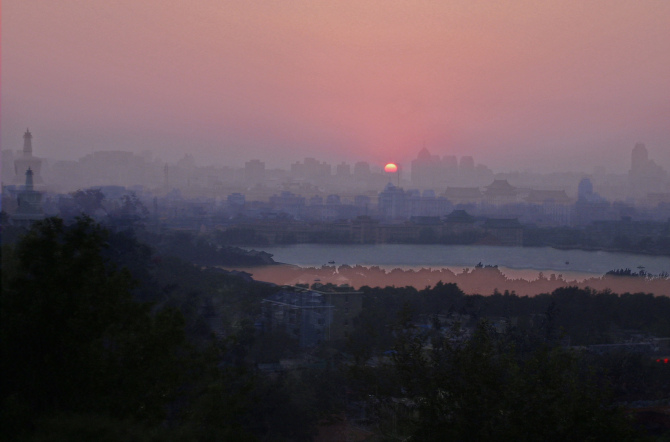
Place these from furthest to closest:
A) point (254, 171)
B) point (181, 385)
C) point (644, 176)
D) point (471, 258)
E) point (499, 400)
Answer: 1. point (254, 171)
2. point (644, 176)
3. point (471, 258)
4. point (181, 385)
5. point (499, 400)

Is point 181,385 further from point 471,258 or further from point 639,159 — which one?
point 639,159

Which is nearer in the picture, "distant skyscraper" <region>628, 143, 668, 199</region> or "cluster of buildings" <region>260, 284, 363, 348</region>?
"cluster of buildings" <region>260, 284, 363, 348</region>

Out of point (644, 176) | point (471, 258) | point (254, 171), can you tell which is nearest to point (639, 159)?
point (644, 176)

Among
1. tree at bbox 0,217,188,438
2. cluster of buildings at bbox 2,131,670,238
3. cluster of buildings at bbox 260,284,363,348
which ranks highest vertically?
cluster of buildings at bbox 2,131,670,238

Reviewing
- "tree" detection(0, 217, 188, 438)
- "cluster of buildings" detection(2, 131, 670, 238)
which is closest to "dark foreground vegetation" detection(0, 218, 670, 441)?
"tree" detection(0, 217, 188, 438)

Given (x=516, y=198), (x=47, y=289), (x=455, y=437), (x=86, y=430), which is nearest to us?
(x=86, y=430)

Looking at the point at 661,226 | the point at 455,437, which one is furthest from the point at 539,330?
the point at 661,226

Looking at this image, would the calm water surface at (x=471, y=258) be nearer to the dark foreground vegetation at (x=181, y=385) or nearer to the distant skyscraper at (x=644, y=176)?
the distant skyscraper at (x=644, y=176)

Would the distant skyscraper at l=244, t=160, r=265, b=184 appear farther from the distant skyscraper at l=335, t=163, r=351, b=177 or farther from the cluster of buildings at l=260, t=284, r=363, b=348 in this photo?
the cluster of buildings at l=260, t=284, r=363, b=348

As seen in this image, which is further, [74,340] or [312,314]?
[312,314]

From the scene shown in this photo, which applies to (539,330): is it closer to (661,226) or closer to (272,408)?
(272,408)

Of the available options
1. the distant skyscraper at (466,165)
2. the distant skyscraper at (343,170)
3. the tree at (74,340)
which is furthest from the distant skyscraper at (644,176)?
the tree at (74,340)
